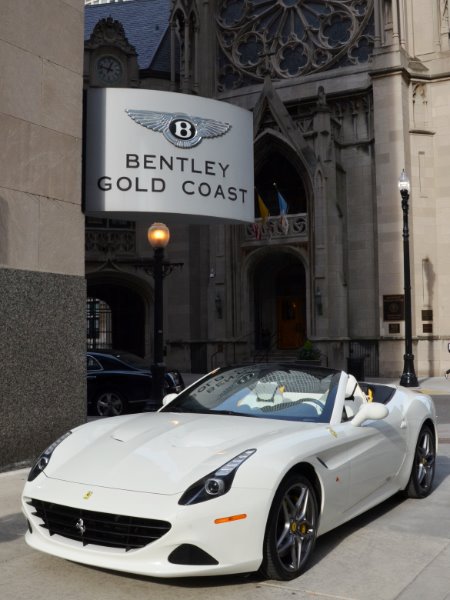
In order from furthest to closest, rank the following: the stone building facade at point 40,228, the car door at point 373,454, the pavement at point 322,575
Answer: the stone building facade at point 40,228, the car door at point 373,454, the pavement at point 322,575

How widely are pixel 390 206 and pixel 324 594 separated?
2462cm

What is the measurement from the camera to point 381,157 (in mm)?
27844

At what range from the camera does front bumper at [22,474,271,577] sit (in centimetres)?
406

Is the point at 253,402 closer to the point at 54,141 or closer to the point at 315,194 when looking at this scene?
the point at 54,141

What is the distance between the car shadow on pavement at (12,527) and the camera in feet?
18.0

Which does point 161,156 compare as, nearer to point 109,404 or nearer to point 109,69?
point 109,404

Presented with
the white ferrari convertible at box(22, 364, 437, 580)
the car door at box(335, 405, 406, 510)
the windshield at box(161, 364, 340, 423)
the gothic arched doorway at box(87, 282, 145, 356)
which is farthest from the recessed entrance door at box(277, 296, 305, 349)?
the white ferrari convertible at box(22, 364, 437, 580)

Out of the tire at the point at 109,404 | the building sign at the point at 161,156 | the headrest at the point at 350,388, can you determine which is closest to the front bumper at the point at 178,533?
the headrest at the point at 350,388

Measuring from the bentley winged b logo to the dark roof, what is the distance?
27.1m

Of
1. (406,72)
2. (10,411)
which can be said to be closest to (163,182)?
(10,411)

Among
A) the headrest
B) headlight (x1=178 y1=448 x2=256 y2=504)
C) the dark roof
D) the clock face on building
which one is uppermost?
the dark roof

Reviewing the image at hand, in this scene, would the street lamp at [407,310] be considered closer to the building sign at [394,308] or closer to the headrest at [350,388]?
the building sign at [394,308]

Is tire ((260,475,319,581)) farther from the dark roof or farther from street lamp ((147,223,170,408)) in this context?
the dark roof

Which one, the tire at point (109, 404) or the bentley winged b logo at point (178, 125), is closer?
the bentley winged b logo at point (178, 125)
